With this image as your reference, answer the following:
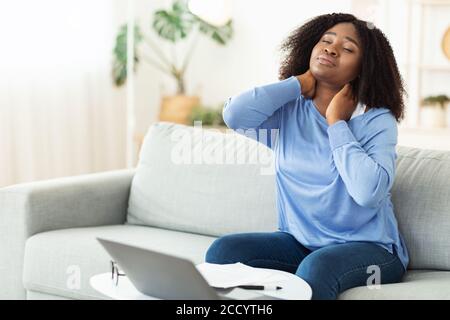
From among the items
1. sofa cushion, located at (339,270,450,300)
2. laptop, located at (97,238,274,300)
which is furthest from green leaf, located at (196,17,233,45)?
laptop, located at (97,238,274,300)

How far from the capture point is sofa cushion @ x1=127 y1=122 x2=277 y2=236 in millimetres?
2738

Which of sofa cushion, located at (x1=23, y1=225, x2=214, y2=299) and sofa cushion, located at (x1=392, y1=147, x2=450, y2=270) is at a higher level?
sofa cushion, located at (x1=392, y1=147, x2=450, y2=270)

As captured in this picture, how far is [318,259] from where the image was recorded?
2.03 m

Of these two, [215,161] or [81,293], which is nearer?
[81,293]

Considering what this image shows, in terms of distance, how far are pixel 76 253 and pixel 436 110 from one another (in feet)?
7.95

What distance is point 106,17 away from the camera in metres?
4.59

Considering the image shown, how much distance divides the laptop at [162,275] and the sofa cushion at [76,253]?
749 millimetres

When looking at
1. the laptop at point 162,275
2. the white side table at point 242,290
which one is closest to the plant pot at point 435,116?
the white side table at point 242,290

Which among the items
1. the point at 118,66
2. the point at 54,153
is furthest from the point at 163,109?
the point at 54,153

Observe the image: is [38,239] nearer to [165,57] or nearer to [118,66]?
[118,66]

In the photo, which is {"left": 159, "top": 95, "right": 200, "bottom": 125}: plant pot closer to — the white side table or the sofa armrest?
the sofa armrest
